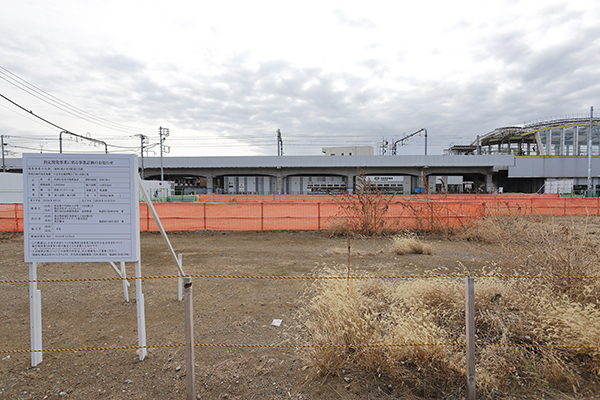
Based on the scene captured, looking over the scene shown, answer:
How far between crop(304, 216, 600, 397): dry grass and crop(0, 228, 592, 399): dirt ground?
0.74ft

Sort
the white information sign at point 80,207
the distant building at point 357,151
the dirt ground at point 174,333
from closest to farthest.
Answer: the dirt ground at point 174,333 → the white information sign at point 80,207 → the distant building at point 357,151

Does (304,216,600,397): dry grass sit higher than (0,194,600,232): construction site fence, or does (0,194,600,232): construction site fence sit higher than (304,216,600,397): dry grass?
(0,194,600,232): construction site fence

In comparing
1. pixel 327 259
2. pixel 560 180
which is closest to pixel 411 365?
pixel 327 259

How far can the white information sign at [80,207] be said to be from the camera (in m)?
3.38

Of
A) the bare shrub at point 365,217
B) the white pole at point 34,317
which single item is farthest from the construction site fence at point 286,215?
the white pole at point 34,317

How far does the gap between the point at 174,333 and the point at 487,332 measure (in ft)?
13.4

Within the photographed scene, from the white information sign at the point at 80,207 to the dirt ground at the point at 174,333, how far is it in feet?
4.16

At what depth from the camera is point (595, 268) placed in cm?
425

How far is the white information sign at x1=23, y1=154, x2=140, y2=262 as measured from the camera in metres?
3.38

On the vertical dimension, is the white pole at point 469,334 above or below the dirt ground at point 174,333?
above

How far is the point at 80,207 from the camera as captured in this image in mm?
3404

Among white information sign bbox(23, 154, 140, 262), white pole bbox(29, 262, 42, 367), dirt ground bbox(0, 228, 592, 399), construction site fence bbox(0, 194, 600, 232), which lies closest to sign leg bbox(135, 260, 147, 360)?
dirt ground bbox(0, 228, 592, 399)

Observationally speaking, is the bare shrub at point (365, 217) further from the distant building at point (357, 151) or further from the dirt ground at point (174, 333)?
the distant building at point (357, 151)

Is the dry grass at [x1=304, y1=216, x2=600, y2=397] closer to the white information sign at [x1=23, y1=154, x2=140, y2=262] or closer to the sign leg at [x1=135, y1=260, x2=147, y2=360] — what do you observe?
the sign leg at [x1=135, y1=260, x2=147, y2=360]
